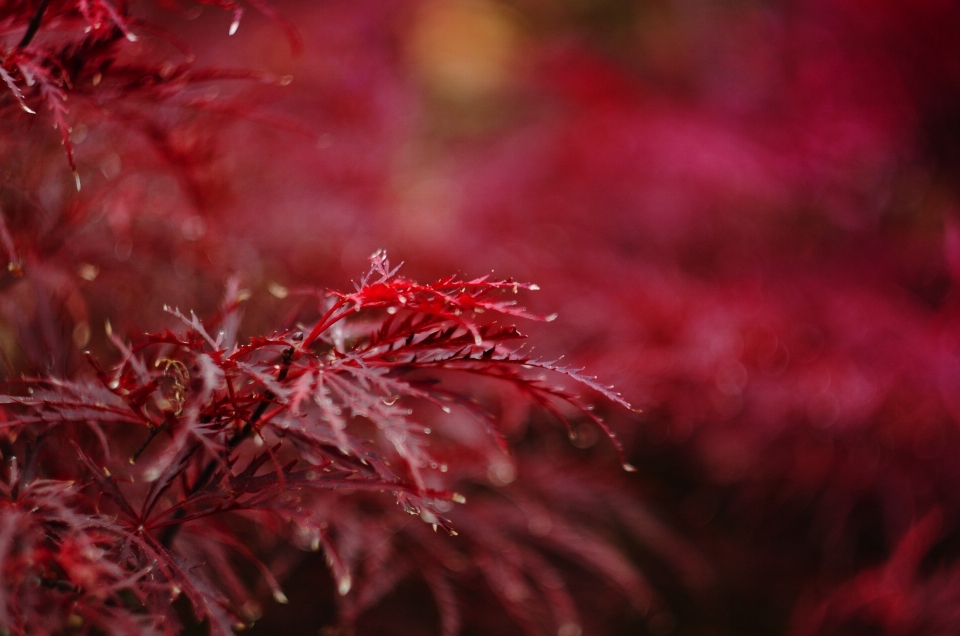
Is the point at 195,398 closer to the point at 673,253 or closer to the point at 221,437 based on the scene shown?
the point at 221,437

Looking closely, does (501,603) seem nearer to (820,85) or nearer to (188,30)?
(820,85)

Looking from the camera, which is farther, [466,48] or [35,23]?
[466,48]

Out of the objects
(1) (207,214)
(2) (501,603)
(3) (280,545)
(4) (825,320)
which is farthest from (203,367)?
(4) (825,320)

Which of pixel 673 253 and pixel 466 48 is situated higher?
pixel 466 48

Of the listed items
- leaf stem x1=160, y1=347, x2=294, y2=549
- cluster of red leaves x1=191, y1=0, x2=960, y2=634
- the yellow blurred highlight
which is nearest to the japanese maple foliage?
leaf stem x1=160, y1=347, x2=294, y2=549

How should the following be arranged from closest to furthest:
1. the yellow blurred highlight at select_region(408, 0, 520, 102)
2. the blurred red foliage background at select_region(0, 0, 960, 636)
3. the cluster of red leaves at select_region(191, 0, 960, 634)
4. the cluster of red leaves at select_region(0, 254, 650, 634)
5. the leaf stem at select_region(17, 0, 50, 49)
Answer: the cluster of red leaves at select_region(0, 254, 650, 634), the leaf stem at select_region(17, 0, 50, 49), the blurred red foliage background at select_region(0, 0, 960, 636), the cluster of red leaves at select_region(191, 0, 960, 634), the yellow blurred highlight at select_region(408, 0, 520, 102)

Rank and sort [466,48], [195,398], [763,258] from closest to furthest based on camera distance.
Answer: [195,398]
[763,258]
[466,48]

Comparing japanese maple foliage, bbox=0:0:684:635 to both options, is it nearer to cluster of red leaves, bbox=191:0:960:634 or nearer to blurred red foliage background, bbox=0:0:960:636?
blurred red foliage background, bbox=0:0:960:636

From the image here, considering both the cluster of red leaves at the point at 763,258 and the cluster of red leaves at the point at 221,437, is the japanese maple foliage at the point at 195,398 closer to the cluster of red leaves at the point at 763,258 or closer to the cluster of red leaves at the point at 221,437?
the cluster of red leaves at the point at 221,437

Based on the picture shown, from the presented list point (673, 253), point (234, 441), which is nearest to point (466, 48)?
point (673, 253)
